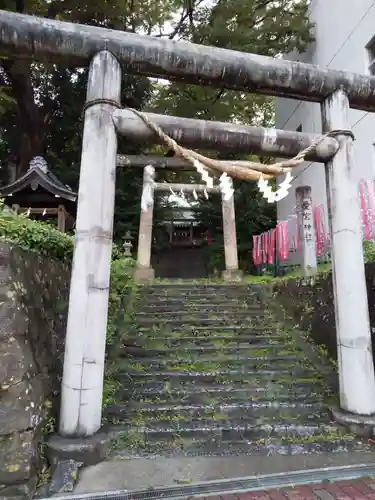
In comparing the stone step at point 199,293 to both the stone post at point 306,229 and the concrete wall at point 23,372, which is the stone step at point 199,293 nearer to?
the stone post at point 306,229

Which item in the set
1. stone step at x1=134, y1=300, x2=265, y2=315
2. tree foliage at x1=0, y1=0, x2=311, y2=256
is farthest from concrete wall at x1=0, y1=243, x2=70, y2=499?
tree foliage at x1=0, y1=0, x2=311, y2=256

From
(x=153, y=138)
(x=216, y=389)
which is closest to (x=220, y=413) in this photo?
(x=216, y=389)

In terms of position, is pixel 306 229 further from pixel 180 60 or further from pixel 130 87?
pixel 130 87

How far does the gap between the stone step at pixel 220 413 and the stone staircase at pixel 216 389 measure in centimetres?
1

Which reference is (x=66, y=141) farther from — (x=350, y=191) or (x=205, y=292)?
(x=350, y=191)

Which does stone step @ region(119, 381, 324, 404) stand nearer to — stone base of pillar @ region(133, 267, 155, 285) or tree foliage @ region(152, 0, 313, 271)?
stone base of pillar @ region(133, 267, 155, 285)

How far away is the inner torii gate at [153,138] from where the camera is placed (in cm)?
375

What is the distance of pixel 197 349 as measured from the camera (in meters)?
6.15

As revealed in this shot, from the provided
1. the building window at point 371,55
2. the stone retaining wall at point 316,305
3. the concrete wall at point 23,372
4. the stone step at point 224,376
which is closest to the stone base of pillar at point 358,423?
the stone step at point 224,376

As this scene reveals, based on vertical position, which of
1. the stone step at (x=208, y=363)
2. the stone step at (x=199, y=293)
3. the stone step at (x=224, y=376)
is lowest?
the stone step at (x=224, y=376)

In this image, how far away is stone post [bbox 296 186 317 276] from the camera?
846 centimetres

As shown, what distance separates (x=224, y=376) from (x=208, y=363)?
0.43 meters

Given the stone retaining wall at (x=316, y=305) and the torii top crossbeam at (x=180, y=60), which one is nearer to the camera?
the torii top crossbeam at (x=180, y=60)

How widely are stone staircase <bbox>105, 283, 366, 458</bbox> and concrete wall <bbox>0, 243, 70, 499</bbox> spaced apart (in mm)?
993
